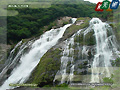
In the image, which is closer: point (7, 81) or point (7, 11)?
point (7, 81)

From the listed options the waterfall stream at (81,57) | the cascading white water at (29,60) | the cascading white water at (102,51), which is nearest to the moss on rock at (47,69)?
the waterfall stream at (81,57)

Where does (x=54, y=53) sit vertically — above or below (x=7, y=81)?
above

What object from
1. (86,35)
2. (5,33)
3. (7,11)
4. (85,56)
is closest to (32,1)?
(7,11)

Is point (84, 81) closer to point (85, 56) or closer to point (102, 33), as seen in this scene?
point (85, 56)

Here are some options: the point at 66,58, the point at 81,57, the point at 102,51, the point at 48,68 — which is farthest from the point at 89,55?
the point at 48,68

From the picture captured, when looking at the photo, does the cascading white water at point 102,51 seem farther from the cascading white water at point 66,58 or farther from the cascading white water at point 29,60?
the cascading white water at point 29,60

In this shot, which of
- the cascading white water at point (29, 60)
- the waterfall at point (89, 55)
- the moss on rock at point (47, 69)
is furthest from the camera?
the cascading white water at point (29, 60)

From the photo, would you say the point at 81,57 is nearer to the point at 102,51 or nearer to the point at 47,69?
the point at 102,51

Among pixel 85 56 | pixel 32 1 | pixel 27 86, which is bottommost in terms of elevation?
pixel 27 86
